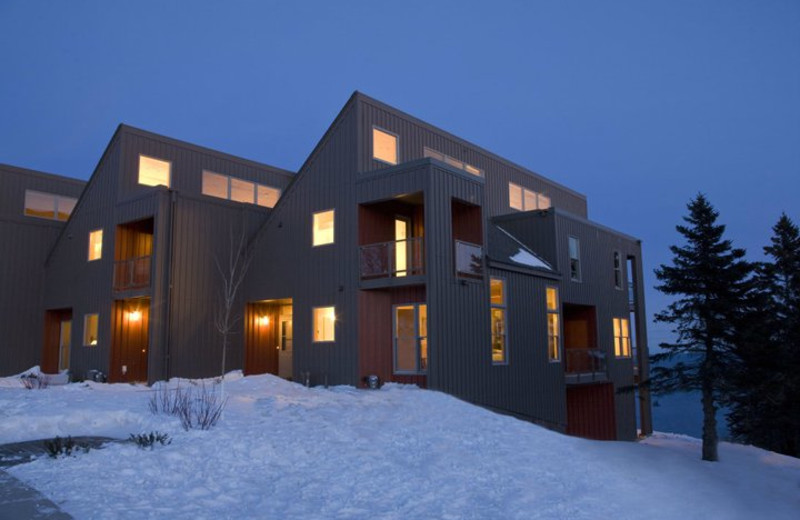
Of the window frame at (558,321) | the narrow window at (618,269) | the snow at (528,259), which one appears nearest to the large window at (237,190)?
the snow at (528,259)

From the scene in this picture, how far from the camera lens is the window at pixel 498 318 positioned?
18062 mm

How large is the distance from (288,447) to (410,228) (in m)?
11.2

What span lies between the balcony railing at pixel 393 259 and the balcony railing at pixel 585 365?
825 centimetres

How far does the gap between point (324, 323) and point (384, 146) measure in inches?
220

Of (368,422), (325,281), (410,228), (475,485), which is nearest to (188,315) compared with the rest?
Answer: (325,281)

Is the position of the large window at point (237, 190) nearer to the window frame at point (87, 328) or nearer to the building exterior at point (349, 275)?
the building exterior at point (349, 275)

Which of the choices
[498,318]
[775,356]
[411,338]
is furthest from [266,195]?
[775,356]

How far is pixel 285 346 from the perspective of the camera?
21078mm

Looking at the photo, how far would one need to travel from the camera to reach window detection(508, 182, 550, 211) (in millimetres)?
26344

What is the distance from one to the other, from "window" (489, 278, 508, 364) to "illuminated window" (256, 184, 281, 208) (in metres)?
10.6

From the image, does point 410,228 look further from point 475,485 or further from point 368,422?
point 475,485

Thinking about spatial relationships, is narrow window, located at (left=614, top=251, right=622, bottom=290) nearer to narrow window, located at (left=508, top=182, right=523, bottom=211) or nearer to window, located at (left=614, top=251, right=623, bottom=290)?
window, located at (left=614, top=251, right=623, bottom=290)

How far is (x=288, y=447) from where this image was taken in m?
9.23

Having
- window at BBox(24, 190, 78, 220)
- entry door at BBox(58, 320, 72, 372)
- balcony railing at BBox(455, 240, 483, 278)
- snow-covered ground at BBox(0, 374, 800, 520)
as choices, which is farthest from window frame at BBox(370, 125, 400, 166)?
window at BBox(24, 190, 78, 220)
